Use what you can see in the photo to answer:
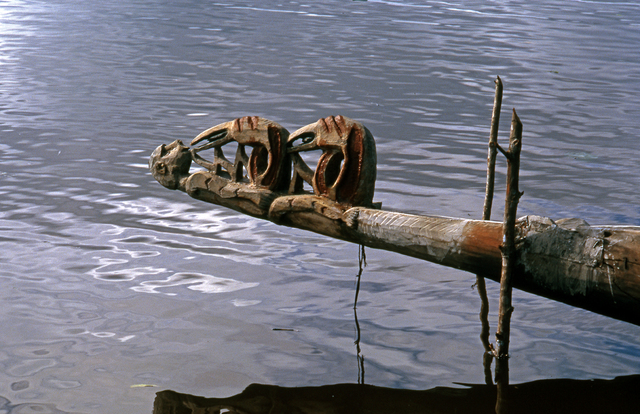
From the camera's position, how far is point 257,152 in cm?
531

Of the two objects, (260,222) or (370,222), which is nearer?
(370,222)

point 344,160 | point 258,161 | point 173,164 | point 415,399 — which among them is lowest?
point 415,399

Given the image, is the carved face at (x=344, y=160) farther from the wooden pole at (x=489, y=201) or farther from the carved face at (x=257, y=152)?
the wooden pole at (x=489, y=201)

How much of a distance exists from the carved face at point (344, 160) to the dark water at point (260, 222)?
1.05 meters

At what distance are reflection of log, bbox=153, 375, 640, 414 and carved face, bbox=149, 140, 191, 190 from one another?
212 cm

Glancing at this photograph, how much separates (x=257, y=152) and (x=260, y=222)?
2316 millimetres

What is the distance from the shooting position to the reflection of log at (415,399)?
4125 millimetres

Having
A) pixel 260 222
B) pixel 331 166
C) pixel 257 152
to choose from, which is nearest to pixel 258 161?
pixel 257 152

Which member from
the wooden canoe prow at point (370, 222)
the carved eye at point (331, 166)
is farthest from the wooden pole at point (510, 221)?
the carved eye at point (331, 166)

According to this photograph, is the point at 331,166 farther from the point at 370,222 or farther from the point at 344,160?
the point at 370,222

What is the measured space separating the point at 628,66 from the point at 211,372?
1688 centimetres

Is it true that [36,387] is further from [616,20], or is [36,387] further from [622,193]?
[616,20]

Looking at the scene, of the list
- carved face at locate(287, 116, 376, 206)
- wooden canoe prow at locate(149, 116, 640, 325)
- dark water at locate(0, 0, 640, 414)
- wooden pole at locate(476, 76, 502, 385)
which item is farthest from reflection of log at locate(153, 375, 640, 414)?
carved face at locate(287, 116, 376, 206)

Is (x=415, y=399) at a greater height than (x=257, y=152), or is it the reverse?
(x=257, y=152)
